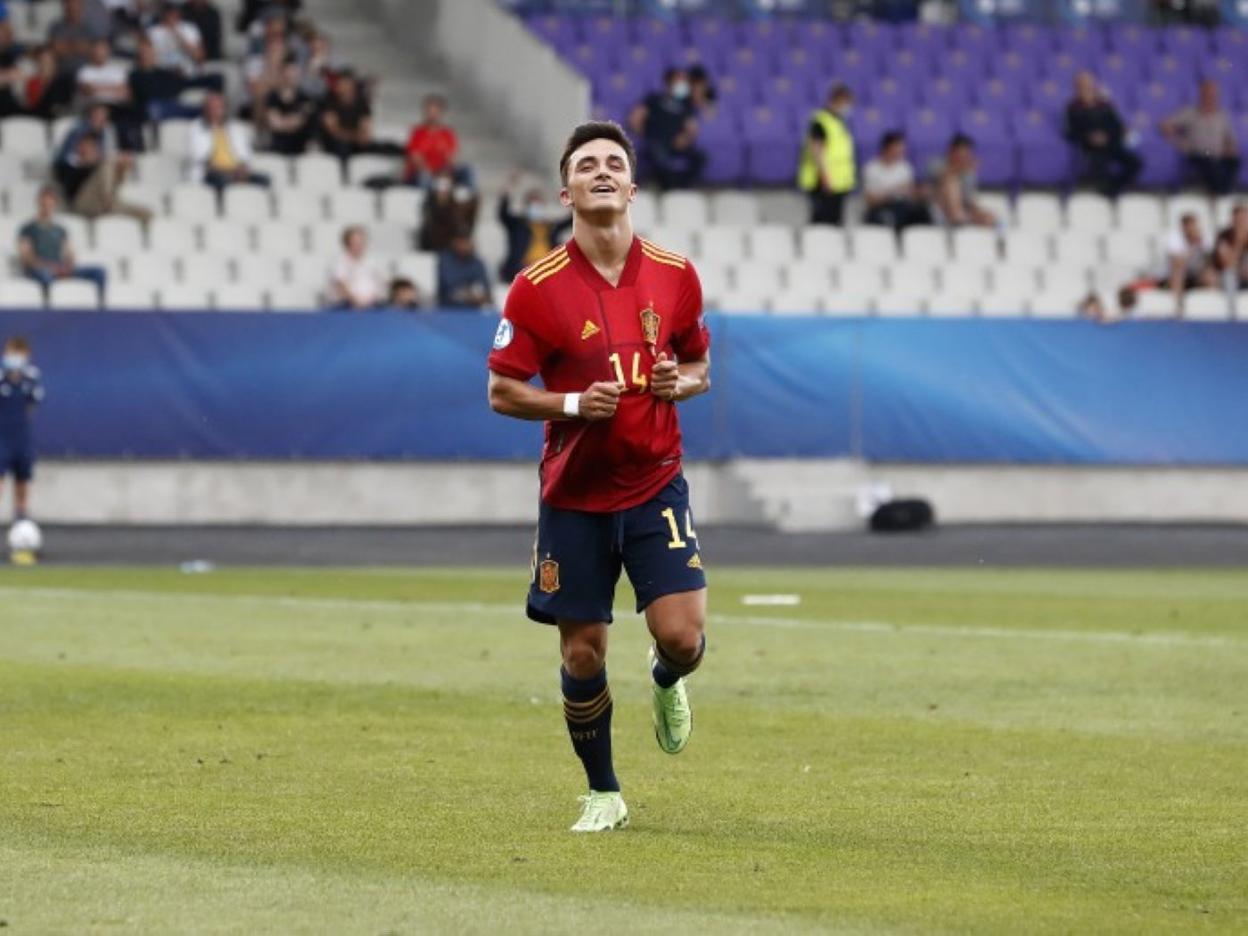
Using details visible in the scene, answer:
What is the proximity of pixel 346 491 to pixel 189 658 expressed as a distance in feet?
45.0

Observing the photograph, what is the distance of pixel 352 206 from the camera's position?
32312 millimetres

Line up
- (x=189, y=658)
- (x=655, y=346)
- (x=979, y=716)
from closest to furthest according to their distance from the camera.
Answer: (x=655, y=346) < (x=979, y=716) < (x=189, y=658)

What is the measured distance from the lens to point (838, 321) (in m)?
31.1

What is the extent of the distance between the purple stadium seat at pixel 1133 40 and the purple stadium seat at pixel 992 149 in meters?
3.06

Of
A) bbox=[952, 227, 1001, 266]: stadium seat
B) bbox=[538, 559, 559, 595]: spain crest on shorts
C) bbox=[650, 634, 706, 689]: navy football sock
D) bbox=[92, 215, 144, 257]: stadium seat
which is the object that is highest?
bbox=[538, 559, 559, 595]: spain crest on shorts

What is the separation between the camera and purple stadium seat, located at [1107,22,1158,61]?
1549 inches

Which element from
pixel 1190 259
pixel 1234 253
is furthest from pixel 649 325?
pixel 1190 259

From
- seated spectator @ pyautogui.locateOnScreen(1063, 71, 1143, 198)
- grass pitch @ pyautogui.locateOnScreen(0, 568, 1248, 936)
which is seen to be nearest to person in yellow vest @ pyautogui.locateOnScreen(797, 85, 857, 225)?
seated spectator @ pyautogui.locateOnScreen(1063, 71, 1143, 198)

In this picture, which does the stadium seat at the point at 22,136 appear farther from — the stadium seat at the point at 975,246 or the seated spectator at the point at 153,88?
the stadium seat at the point at 975,246

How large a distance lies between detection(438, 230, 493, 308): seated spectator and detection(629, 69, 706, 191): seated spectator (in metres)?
3.52

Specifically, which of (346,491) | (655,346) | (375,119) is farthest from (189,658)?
(375,119)

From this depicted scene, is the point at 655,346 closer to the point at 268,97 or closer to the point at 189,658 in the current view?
the point at 189,658

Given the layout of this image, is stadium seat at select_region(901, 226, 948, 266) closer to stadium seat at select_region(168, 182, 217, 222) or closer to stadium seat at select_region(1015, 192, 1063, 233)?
stadium seat at select_region(1015, 192, 1063, 233)

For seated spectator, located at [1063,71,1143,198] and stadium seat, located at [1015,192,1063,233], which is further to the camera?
seated spectator, located at [1063,71,1143,198]
